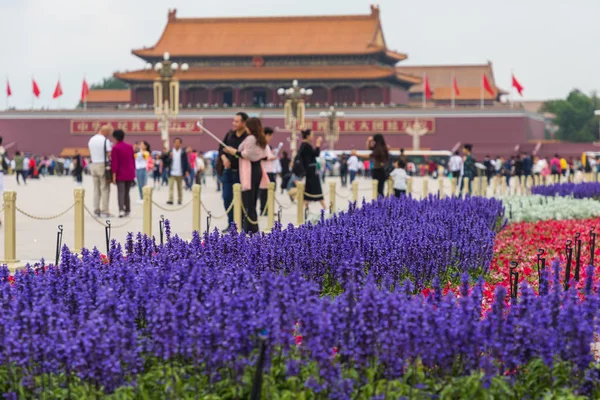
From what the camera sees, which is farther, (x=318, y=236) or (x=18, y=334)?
(x=318, y=236)

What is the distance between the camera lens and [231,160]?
12117 millimetres

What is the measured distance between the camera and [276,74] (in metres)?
50.8

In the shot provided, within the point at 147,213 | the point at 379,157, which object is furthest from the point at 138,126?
the point at 147,213

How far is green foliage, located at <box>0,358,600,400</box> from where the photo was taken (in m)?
4.07

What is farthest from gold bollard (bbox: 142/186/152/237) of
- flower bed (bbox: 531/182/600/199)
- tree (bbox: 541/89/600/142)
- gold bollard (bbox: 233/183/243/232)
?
tree (bbox: 541/89/600/142)

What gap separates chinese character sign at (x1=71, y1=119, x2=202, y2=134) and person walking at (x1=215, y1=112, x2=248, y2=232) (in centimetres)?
3875

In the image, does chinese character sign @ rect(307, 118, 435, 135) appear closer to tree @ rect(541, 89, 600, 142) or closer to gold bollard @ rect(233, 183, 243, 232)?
tree @ rect(541, 89, 600, 142)

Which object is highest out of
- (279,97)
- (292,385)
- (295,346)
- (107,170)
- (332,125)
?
(279,97)

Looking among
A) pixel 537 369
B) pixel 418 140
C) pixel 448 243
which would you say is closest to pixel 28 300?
pixel 537 369

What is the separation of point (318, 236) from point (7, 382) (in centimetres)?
329

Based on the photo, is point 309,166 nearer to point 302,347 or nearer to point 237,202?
point 237,202

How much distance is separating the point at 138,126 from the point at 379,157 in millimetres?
37742

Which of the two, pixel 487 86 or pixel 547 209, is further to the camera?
Answer: pixel 487 86

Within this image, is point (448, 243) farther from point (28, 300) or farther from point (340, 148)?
→ point (340, 148)
